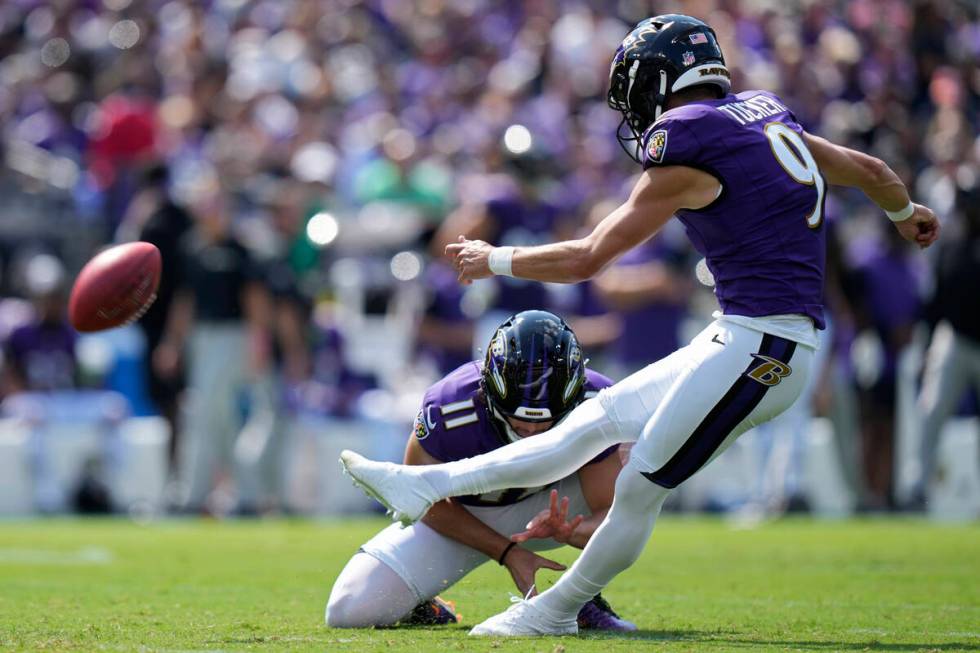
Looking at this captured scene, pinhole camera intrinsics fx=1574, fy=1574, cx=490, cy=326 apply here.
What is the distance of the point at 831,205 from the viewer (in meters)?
10.8

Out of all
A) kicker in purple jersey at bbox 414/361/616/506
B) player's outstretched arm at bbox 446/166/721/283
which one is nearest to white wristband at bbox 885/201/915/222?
player's outstretched arm at bbox 446/166/721/283

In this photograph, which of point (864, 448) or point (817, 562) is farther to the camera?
point (864, 448)

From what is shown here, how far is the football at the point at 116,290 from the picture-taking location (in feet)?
21.5

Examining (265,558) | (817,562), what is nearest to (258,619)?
(265,558)

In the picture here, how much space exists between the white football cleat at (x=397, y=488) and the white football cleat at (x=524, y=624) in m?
0.41

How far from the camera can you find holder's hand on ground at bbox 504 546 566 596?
16.7 ft

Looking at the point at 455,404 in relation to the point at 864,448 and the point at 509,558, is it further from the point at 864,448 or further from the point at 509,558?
the point at 864,448

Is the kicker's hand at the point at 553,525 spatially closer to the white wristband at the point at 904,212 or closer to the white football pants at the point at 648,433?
the white football pants at the point at 648,433

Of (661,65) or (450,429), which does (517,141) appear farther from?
(661,65)

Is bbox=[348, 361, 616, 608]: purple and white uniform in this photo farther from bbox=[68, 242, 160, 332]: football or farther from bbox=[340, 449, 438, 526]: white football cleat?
bbox=[68, 242, 160, 332]: football

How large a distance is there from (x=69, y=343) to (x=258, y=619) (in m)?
6.75

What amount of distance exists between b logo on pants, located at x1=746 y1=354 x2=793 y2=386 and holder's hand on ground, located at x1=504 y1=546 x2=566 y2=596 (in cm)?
92

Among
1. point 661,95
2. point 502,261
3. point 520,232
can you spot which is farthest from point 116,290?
point 520,232

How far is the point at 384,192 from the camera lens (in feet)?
43.2
